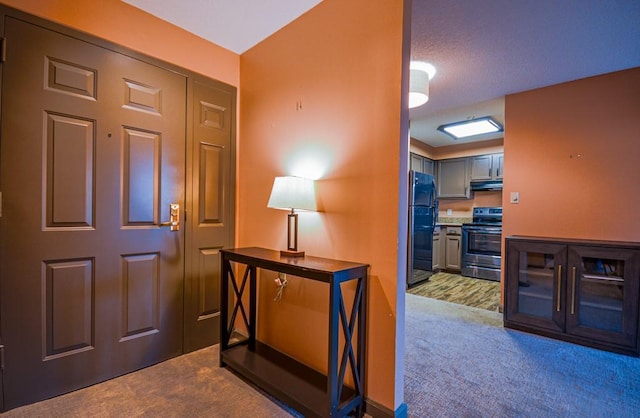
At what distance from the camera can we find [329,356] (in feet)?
4.36

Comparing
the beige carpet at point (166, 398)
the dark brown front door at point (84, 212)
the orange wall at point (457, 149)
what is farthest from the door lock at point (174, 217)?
the orange wall at point (457, 149)

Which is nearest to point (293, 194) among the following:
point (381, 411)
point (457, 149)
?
point (381, 411)

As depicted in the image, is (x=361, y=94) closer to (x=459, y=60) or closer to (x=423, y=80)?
(x=423, y=80)

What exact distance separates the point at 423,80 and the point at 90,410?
3.26m

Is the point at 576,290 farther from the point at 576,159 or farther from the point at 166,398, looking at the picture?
the point at 166,398

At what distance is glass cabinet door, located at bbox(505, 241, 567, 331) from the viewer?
2518 millimetres

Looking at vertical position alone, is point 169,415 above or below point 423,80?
below

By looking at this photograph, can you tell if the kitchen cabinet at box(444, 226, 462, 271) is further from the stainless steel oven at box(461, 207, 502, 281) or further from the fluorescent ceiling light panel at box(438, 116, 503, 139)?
the fluorescent ceiling light panel at box(438, 116, 503, 139)

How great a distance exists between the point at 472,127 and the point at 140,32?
4115 millimetres

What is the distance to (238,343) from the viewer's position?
83.4 inches

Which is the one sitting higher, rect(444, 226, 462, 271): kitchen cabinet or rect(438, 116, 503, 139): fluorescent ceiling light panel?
rect(438, 116, 503, 139): fluorescent ceiling light panel

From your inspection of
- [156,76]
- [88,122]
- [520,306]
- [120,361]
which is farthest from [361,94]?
[520,306]

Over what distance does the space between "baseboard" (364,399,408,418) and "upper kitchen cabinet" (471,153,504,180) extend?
4473mm

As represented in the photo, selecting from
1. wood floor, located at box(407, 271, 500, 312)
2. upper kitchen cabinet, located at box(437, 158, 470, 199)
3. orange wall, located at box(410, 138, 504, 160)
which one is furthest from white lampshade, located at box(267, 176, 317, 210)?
upper kitchen cabinet, located at box(437, 158, 470, 199)
